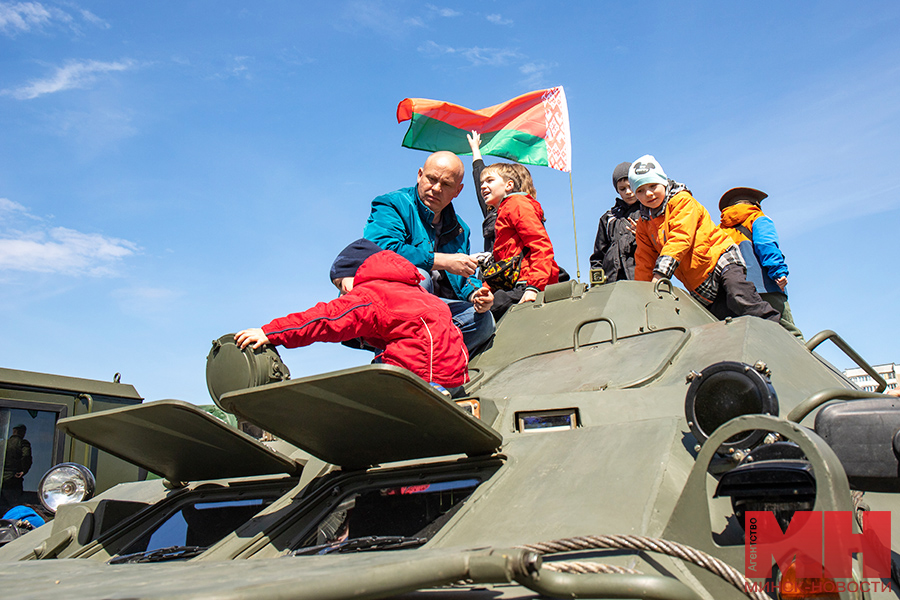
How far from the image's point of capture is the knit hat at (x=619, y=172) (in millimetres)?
7680

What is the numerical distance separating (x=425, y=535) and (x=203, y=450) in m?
1.27

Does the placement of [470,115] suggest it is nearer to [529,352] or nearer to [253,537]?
[529,352]

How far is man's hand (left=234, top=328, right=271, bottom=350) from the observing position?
Result: 11.0 ft

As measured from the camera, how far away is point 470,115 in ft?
30.3

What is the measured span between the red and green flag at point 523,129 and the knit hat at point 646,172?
12.4 ft

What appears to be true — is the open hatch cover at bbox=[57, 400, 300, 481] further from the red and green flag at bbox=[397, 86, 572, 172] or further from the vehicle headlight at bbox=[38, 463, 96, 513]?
the red and green flag at bbox=[397, 86, 572, 172]

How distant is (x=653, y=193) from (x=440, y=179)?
1612mm

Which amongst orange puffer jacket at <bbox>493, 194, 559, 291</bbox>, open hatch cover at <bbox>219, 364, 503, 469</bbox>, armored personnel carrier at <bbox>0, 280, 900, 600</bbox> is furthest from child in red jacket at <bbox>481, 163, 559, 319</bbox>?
open hatch cover at <bbox>219, 364, 503, 469</bbox>

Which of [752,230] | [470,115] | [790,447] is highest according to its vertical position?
[470,115]

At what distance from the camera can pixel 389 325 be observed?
3.56 metres

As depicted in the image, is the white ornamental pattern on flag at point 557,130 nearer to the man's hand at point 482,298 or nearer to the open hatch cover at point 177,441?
the man's hand at point 482,298

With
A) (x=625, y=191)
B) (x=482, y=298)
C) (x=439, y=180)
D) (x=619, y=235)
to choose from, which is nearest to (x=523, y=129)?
(x=625, y=191)

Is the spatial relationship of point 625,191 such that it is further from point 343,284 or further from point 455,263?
point 343,284

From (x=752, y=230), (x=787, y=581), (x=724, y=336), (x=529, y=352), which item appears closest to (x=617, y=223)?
(x=752, y=230)
